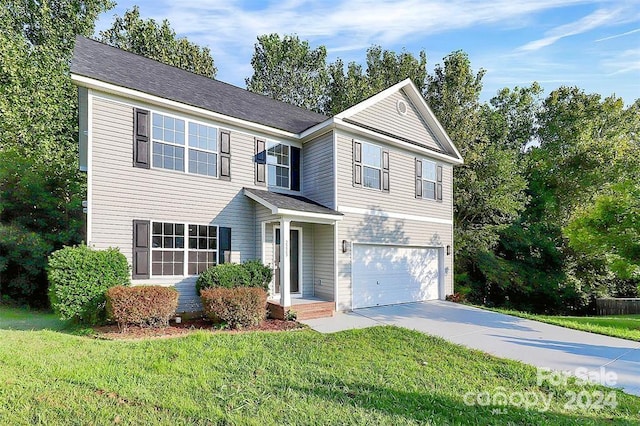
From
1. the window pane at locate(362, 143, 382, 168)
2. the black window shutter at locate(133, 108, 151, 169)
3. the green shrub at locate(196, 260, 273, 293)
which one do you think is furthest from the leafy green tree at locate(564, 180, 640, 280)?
the black window shutter at locate(133, 108, 151, 169)

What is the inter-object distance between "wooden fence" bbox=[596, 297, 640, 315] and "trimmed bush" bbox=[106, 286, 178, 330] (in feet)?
68.5

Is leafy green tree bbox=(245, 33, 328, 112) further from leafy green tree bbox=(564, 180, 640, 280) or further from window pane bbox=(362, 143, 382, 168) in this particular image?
leafy green tree bbox=(564, 180, 640, 280)

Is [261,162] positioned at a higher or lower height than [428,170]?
lower

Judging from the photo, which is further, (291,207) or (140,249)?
(291,207)

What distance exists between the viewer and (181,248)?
884cm

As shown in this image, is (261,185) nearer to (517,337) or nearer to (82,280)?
(82,280)

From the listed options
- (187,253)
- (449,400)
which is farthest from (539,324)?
(187,253)

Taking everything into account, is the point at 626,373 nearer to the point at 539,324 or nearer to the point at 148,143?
the point at 539,324

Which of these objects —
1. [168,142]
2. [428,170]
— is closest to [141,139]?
[168,142]

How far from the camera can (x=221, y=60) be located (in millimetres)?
24984

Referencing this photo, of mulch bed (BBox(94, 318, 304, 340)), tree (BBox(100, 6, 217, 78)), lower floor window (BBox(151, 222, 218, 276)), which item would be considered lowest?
mulch bed (BBox(94, 318, 304, 340))

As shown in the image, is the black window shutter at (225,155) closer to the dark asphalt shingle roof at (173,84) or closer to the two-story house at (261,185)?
the two-story house at (261,185)

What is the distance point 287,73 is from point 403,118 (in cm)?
1555

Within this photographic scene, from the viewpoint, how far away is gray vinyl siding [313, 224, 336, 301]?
10.2 metres
